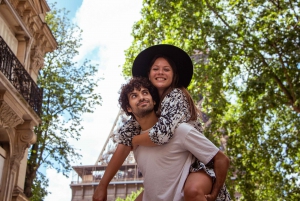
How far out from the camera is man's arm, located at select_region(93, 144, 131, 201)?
421 cm

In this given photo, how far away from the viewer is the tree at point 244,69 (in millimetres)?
20156

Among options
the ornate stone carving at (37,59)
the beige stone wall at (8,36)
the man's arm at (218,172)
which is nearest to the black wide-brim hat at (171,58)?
the man's arm at (218,172)

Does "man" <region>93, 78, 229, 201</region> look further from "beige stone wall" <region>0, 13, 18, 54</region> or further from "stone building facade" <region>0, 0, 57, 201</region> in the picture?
"beige stone wall" <region>0, 13, 18, 54</region>

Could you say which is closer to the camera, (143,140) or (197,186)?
(197,186)

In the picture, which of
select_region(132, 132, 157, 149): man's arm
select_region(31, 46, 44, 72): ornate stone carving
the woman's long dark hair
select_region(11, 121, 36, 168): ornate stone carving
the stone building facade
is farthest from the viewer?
select_region(31, 46, 44, 72): ornate stone carving

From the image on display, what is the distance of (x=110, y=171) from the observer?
4246 mm

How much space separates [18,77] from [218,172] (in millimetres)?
12748

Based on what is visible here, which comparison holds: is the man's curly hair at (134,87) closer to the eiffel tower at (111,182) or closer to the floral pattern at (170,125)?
the floral pattern at (170,125)

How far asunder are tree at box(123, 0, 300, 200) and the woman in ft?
49.7

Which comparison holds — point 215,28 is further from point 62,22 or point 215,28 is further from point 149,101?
point 149,101

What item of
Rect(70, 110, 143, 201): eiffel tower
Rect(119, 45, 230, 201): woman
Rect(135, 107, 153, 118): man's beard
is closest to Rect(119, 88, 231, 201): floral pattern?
Rect(119, 45, 230, 201): woman

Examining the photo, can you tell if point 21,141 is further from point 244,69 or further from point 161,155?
point 161,155

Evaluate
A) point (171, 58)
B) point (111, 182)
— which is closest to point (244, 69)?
point (171, 58)

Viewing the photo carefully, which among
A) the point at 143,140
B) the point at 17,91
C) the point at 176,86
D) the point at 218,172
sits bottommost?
the point at 218,172
